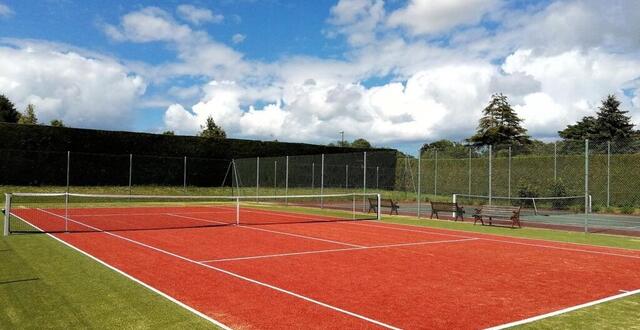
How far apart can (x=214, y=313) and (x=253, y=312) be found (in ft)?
1.53

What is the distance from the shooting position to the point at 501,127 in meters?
62.0

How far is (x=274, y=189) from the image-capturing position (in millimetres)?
32062

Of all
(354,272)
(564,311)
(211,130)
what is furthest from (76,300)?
(211,130)

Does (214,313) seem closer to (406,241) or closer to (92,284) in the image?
(92,284)

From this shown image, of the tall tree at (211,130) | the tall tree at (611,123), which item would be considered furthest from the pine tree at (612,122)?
the tall tree at (211,130)

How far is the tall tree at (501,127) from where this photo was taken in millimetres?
61875

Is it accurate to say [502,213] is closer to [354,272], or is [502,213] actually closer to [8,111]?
[354,272]

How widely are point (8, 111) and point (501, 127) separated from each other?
53660 mm

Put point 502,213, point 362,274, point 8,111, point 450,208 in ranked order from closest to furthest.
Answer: point 362,274 → point 502,213 → point 450,208 → point 8,111

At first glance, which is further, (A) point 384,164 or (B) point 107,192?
(A) point 384,164

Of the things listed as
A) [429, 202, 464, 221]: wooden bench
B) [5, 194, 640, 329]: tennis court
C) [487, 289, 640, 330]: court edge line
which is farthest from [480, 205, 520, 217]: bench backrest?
[487, 289, 640, 330]: court edge line

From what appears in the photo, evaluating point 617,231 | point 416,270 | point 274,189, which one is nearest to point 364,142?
point 274,189

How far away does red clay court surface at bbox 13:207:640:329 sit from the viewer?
252 inches

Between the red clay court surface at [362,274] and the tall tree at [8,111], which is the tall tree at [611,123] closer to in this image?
the red clay court surface at [362,274]
